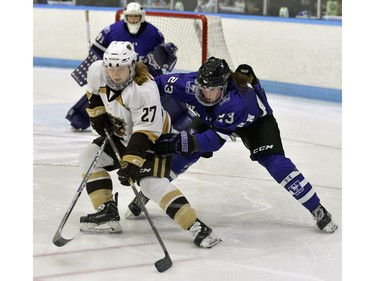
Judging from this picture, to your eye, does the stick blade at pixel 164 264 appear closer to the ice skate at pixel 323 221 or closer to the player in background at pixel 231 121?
the player in background at pixel 231 121

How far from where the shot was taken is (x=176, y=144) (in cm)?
293

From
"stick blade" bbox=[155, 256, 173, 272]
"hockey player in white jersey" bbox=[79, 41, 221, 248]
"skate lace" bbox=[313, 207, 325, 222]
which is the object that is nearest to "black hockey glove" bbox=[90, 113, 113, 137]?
"hockey player in white jersey" bbox=[79, 41, 221, 248]

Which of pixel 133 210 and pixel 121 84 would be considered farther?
pixel 133 210

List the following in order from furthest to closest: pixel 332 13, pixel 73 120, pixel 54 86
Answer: pixel 54 86 → pixel 332 13 → pixel 73 120

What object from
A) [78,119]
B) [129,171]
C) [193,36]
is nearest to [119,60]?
[129,171]

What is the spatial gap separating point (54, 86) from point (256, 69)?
2.05 m

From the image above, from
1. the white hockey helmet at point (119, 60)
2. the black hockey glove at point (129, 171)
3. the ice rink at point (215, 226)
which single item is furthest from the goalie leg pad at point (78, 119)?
the black hockey glove at point (129, 171)

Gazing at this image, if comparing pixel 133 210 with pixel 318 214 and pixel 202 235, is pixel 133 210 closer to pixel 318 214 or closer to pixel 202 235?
pixel 202 235

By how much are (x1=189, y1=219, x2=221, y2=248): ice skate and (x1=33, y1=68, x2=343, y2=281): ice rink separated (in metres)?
0.03

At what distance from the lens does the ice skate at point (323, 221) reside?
3141mm

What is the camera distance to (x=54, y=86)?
785 cm

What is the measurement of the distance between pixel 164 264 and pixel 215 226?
0.65 meters
